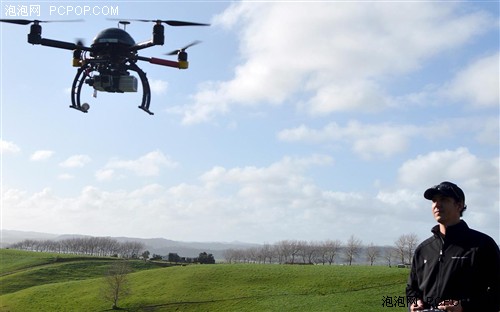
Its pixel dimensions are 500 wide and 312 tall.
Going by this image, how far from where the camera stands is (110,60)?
58.9ft

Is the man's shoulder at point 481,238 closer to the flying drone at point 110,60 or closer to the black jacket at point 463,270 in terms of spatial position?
the black jacket at point 463,270

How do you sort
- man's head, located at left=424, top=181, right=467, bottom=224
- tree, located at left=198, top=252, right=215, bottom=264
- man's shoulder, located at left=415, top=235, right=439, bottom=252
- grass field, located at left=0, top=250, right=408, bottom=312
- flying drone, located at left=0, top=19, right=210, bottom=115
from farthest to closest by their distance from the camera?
tree, located at left=198, top=252, right=215, bottom=264
grass field, located at left=0, top=250, right=408, bottom=312
flying drone, located at left=0, top=19, right=210, bottom=115
man's shoulder, located at left=415, top=235, right=439, bottom=252
man's head, located at left=424, top=181, right=467, bottom=224

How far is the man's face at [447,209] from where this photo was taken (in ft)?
19.9

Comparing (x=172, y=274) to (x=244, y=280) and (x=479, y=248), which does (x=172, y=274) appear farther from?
(x=479, y=248)

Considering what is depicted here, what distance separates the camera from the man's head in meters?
6.03

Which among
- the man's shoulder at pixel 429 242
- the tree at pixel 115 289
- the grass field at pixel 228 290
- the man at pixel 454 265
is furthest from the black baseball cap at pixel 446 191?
the tree at pixel 115 289

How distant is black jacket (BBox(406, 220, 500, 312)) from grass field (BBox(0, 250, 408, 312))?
5882cm

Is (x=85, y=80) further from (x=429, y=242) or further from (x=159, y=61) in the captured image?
(x=429, y=242)

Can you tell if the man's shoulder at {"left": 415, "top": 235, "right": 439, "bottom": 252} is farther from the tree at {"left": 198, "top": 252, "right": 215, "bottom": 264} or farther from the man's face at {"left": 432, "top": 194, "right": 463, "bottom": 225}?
the tree at {"left": 198, "top": 252, "right": 215, "bottom": 264}

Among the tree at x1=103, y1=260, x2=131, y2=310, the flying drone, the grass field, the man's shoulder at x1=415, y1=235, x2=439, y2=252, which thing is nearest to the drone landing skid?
the flying drone

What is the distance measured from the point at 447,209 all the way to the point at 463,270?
24.2 inches

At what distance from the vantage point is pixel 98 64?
1816 cm

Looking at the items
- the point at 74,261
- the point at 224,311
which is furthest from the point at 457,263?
the point at 74,261

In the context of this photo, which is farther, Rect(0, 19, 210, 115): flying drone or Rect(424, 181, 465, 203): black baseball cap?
Rect(0, 19, 210, 115): flying drone
